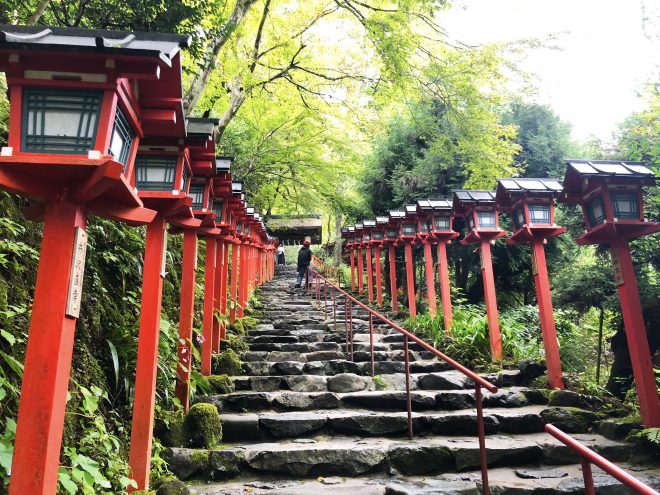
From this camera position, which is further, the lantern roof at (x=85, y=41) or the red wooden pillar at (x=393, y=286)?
the red wooden pillar at (x=393, y=286)

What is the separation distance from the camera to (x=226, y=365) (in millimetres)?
5887

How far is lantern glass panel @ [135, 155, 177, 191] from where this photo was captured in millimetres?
3291

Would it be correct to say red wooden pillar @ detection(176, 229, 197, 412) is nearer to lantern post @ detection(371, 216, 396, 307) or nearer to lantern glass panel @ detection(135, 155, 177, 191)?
lantern glass panel @ detection(135, 155, 177, 191)

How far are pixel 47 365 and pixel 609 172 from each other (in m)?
5.44

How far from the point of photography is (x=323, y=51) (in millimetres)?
10398

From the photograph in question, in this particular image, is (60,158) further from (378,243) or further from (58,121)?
(378,243)

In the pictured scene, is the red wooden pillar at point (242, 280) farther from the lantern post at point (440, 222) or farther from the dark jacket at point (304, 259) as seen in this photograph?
the dark jacket at point (304, 259)

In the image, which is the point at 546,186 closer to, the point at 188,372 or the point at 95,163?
the point at 188,372

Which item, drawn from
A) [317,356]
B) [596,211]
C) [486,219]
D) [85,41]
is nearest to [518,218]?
[486,219]

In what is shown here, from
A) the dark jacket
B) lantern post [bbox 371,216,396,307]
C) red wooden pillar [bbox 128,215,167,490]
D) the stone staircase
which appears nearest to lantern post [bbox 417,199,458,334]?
the stone staircase

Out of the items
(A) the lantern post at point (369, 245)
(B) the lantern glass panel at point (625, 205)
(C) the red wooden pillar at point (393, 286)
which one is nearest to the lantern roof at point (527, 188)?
(B) the lantern glass panel at point (625, 205)

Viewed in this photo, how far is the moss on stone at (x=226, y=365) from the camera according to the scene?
Result: 230 inches

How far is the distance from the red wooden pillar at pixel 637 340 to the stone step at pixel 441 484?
632 mm

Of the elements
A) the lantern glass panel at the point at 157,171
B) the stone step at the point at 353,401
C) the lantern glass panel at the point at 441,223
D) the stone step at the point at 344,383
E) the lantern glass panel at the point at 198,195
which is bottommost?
the stone step at the point at 353,401
